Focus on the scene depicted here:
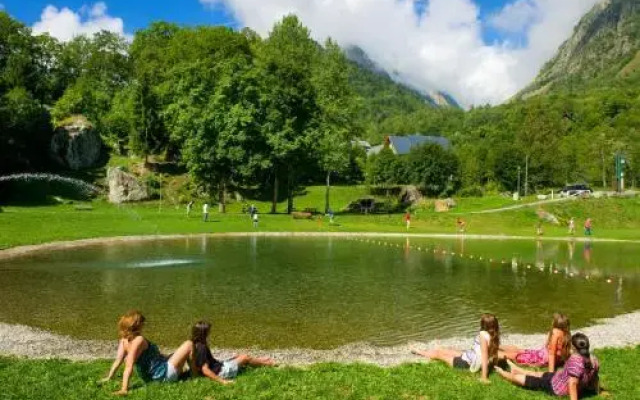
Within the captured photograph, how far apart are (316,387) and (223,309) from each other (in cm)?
1218

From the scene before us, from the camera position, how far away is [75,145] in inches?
3957

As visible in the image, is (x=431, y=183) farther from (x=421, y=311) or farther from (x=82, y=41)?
Result: (x=421, y=311)

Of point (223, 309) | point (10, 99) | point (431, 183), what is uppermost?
point (10, 99)

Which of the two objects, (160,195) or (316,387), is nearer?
(316,387)

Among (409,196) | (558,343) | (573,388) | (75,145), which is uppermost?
(75,145)

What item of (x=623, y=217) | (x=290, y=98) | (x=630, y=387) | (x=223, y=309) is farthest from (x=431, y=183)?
(x=630, y=387)

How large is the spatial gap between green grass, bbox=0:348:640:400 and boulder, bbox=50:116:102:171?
3567 inches

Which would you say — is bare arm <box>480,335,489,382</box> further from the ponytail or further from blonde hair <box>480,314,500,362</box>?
the ponytail

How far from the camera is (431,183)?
12925 cm

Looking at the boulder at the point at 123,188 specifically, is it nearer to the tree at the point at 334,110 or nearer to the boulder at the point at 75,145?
the boulder at the point at 75,145

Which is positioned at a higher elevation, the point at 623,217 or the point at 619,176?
the point at 619,176

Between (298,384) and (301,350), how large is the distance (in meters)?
5.00

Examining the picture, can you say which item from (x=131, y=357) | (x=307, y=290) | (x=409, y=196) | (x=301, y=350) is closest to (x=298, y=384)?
(x=131, y=357)

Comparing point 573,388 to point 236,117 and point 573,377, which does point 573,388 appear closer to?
point 573,377
